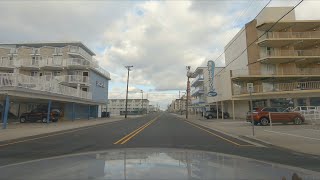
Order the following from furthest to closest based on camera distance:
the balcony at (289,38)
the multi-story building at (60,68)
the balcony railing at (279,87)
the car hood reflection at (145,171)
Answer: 1. the multi-story building at (60,68)
2. the balcony at (289,38)
3. the balcony railing at (279,87)
4. the car hood reflection at (145,171)

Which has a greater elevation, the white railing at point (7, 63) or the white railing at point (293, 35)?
the white railing at point (293, 35)

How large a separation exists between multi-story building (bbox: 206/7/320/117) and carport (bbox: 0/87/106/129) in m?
23.3

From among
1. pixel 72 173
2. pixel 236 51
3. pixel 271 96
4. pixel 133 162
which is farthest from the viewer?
pixel 236 51

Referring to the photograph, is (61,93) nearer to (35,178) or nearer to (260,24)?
(260,24)

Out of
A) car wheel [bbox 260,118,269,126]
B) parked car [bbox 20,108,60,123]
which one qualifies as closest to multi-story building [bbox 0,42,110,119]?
parked car [bbox 20,108,60,123]

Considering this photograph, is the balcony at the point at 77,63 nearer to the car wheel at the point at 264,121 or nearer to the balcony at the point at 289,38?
the balcony at the point at 289,38

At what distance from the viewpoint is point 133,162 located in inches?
227

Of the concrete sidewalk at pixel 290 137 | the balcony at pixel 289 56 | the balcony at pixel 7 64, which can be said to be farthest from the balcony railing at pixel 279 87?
the balcony at pixel 7 64

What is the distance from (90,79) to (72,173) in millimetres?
56757

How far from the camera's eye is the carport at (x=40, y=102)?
28.2 meters

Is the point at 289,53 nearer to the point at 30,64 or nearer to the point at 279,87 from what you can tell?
the point at 279,87

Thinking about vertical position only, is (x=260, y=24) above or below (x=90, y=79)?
above

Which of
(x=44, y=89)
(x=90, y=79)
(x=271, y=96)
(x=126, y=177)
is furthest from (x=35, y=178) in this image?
(x=90, y=79)

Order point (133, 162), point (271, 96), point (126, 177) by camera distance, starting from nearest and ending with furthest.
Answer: point (126, 177), point (133, 162), point (271, 96)
